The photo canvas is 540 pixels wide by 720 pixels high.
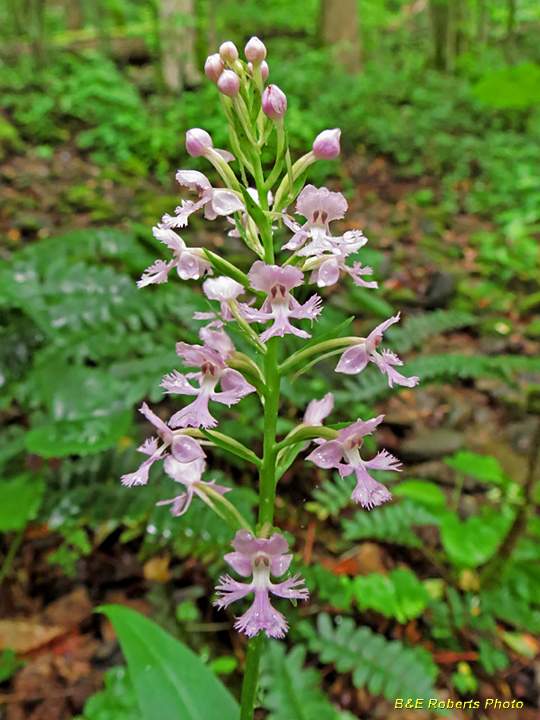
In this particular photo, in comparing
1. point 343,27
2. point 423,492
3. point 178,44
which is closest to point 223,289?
point 423,492

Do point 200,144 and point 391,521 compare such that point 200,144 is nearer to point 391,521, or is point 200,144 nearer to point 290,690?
point 290,690

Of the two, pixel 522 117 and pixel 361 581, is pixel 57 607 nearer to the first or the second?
pixel 361 581

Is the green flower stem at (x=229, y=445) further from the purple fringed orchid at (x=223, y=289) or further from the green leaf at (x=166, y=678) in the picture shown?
the green leaf at (x=166, y=678)

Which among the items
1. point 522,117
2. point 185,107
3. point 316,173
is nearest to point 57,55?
point 185,107

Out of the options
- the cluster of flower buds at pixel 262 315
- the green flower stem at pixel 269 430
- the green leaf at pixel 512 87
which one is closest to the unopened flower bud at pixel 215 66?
the cluster of flower buds at pixel 262 315

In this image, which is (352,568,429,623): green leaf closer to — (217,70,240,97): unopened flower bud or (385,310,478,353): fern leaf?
(385,310,478,353): fern leaf

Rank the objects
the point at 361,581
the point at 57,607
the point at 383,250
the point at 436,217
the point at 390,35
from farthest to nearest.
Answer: the point at 390,35 < the point at 436,217 < the point at 383,250 < the point at 57,607 < the point at 361,581

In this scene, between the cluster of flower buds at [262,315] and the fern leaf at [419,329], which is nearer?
the cluster of flower buds at [262,315]
